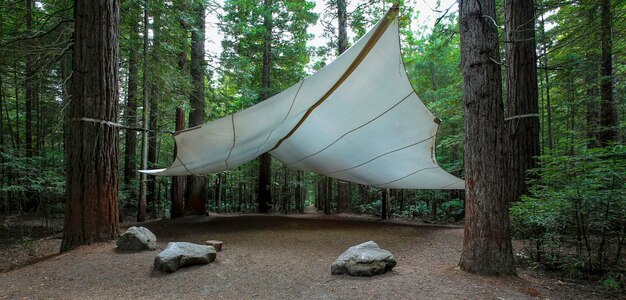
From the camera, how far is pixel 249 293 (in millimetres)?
2020

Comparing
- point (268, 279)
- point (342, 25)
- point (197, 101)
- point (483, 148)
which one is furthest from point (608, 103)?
point (197, 101)

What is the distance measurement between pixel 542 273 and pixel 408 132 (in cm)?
233

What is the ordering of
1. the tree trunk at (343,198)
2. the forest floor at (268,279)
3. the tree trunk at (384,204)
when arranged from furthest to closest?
the tree trunk at (343,198)
the tree trunk at (384,204)
the forest floor at (268,279)

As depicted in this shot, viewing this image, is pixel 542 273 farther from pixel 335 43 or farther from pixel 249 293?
pixel 335 43

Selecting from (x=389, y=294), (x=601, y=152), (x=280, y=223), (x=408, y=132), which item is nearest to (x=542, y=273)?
(x=601, y=152)

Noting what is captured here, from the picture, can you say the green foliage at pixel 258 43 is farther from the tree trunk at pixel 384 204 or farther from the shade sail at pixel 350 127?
the tree trunk at pixel 384 204

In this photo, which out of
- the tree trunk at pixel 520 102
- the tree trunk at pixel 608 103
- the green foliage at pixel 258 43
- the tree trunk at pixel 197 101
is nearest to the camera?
the tree trunk at pixel 520 102

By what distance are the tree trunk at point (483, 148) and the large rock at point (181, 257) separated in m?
2.06

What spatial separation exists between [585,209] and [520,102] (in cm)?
196

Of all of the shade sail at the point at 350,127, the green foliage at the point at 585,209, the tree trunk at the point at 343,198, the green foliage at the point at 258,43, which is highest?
the green foliage at the point at 258,43

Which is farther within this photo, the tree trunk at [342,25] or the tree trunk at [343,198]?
the tree trunk at [343,198]

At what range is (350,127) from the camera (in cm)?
440

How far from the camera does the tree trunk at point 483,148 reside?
211 centimetres

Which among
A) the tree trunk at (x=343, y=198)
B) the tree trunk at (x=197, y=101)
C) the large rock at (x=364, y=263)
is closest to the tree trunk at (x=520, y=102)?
the large rock at (x=364, y=263)
